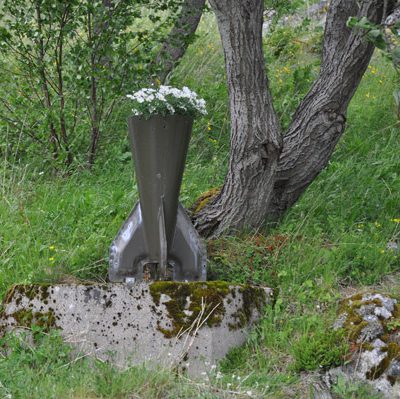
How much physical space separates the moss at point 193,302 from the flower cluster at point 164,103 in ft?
3.72

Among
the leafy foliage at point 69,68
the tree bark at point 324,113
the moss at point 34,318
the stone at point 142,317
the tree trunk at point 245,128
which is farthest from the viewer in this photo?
the leafy foliage at point 69,68

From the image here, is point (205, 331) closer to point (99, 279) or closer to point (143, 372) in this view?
point (143, 372)

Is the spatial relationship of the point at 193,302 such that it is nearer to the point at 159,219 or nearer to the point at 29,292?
the point at 159,219

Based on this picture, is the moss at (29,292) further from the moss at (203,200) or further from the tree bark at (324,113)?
the tree bark at (324,113)

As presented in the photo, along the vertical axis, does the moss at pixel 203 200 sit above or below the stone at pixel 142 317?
above

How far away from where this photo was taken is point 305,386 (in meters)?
4.77

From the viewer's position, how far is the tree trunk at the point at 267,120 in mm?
5980

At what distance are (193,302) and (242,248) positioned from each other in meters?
0.98

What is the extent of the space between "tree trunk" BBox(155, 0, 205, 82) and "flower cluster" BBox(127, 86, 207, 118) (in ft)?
7.62

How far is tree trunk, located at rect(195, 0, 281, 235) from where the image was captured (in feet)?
19.5

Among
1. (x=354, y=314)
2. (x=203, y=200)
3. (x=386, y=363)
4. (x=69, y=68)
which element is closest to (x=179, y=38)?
(x=69, y=68)

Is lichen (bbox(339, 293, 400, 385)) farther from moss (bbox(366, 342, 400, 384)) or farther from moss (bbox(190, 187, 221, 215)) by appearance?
moss (bbox(190, 187, 221, 215))

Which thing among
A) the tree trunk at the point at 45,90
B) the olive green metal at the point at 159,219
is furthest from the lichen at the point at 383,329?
the tree trunk at the point at 45,90

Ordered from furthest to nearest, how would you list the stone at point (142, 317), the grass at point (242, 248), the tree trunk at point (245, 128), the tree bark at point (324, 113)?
the tree bark at point (324, 113), the tree trunk at point (245, 128), the stone at point (142, 317), the grass at point (242, 248)
